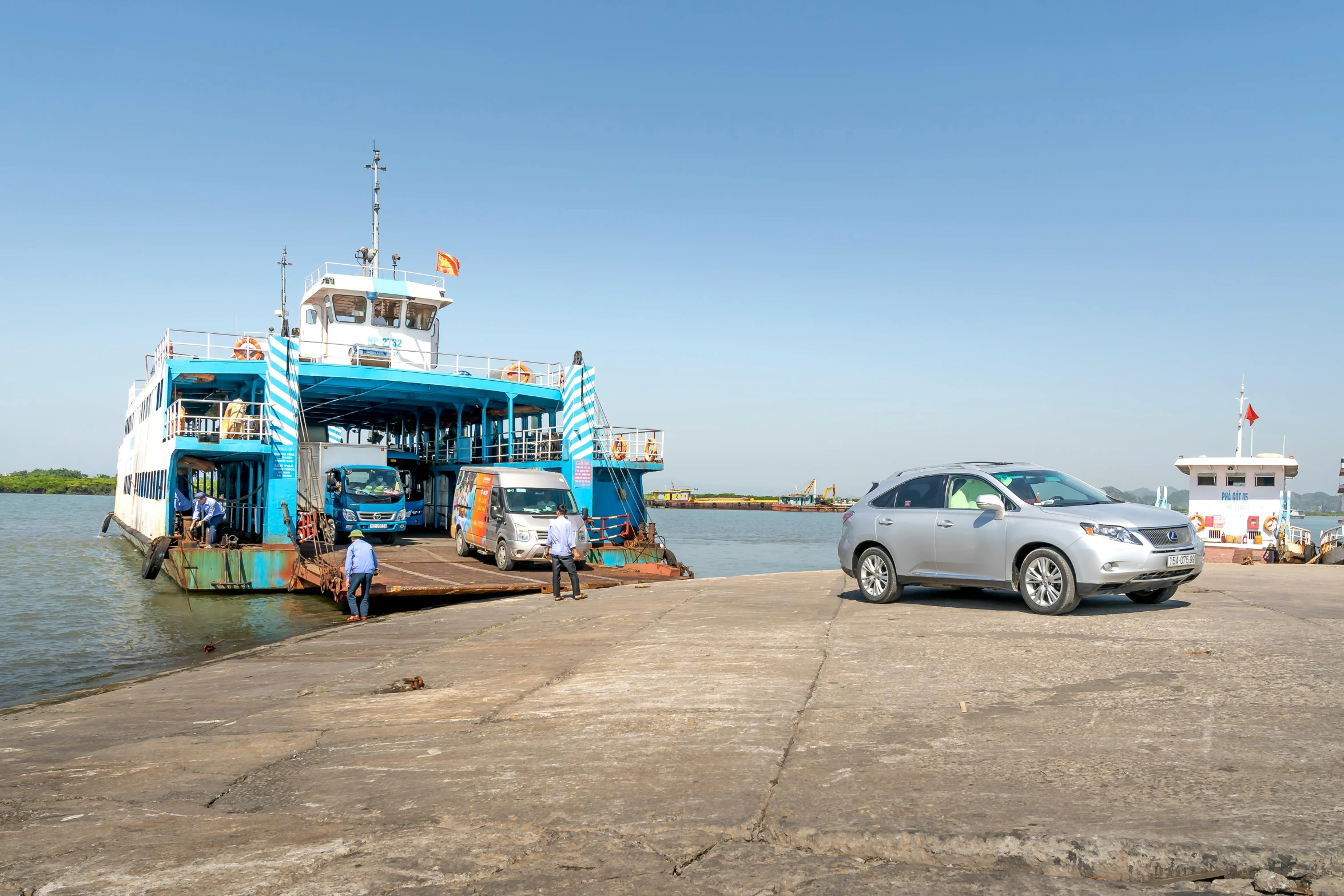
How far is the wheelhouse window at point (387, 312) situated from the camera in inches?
1237

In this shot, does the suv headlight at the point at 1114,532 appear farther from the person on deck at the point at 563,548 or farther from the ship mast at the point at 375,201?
the ship mast at the point at 375,201

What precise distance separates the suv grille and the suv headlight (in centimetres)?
13

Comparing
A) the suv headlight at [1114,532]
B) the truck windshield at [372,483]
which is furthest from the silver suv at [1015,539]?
the truck windshield at [372,483]

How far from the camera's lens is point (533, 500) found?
20.7 metres

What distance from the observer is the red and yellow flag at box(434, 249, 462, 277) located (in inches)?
1297

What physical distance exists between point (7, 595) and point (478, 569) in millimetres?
12299

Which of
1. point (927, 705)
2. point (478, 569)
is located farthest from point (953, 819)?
point (478, 569)

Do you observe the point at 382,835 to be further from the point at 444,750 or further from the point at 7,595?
the point at 7,595

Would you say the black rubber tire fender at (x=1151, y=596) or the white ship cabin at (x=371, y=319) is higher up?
the white ship cabin at (x=371, y=319)

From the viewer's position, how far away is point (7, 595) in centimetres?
2306

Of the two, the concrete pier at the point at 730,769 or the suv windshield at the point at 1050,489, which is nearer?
the concrete pier at the point at 730,769

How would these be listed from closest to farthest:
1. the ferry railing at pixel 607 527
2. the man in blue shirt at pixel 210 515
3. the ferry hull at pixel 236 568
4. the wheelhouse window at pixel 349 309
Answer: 1. the ferry hull at pixel 236 568
2. the man in blue shirt at pixel 210 515
3. the ferry railing at pixel 607 527
4. the wheelhouse window at pixel 349 309

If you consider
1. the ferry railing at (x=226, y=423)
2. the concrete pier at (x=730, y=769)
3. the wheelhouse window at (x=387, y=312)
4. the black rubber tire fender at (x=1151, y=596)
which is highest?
the wheelhouse window at (x=387, y=312)

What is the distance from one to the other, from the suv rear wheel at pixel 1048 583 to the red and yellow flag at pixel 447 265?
26331mm
